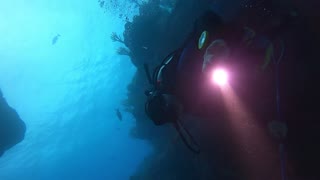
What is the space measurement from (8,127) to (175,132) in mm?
14159

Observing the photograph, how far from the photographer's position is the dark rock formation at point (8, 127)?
19469 millimetres

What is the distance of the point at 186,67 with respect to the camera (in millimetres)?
3211

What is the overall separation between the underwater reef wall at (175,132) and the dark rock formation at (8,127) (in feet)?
28.1

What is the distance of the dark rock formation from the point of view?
766 inches

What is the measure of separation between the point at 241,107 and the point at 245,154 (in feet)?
5.18

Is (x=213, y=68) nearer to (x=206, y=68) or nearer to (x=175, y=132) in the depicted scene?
(x=206, y=68)

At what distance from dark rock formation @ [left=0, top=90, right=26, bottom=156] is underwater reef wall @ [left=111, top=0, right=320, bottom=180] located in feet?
28.1

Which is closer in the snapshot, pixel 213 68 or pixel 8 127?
pixel 213 68

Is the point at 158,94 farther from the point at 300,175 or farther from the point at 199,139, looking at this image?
the point at 199,139

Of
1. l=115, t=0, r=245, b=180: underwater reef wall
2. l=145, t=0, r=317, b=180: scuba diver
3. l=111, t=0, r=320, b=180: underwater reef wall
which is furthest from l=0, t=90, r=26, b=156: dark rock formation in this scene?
l=145, t=0, r=317, b=180: scuba diver

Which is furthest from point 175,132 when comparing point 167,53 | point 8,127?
point 8,127

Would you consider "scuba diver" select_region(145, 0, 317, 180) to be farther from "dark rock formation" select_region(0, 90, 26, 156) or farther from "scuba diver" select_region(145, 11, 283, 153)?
"dark rock formation" select_region(0, 90, 26, 156)

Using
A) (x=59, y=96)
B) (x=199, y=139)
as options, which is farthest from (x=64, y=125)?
(x=199, y=139)

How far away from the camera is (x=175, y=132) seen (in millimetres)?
10852
